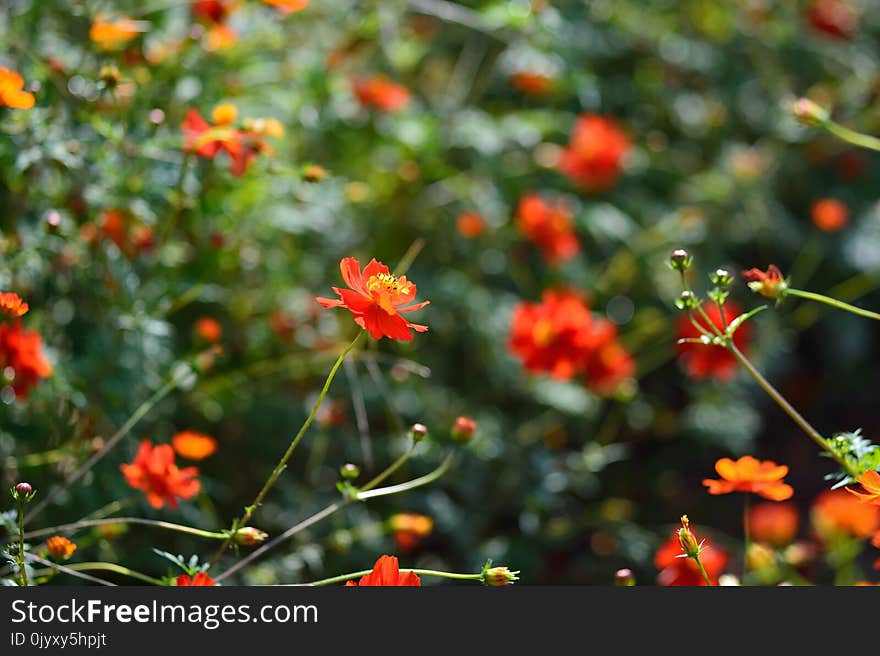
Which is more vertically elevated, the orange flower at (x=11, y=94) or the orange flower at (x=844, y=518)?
the orange flower at (x=11, y=94)

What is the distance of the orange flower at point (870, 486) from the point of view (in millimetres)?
972

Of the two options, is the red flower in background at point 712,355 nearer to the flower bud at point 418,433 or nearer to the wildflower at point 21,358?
the flower bud at point 418,433

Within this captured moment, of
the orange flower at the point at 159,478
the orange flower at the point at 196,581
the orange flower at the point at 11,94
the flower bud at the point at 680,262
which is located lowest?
the orange flower at the point at 159,478

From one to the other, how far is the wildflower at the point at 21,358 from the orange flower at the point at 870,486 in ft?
3.36

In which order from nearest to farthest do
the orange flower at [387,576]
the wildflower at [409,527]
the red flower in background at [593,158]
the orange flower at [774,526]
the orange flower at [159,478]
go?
the orange flower at [387,576] → the orange flower at [159,478] → the wildflower at [409,527] → the orange flower at [774,526] → the red flower in background at [593,158]

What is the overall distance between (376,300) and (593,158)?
4.61 ft

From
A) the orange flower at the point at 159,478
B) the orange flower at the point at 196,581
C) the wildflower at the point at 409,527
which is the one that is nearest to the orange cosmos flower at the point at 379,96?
the wildflower at the point at 409,527

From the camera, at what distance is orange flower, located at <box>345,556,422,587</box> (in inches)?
38.2

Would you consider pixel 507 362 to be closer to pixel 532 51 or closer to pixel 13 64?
pixel 532 51

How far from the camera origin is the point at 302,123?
1.98 m

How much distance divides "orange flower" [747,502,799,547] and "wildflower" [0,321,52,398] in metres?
1.51

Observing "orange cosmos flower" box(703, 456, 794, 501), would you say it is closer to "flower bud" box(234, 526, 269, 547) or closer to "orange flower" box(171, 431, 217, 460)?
"flower bud" box(234, 526, 269, 547)

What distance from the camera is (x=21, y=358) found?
1.32 metres

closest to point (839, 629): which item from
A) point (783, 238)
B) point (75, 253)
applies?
point (75, 253)
